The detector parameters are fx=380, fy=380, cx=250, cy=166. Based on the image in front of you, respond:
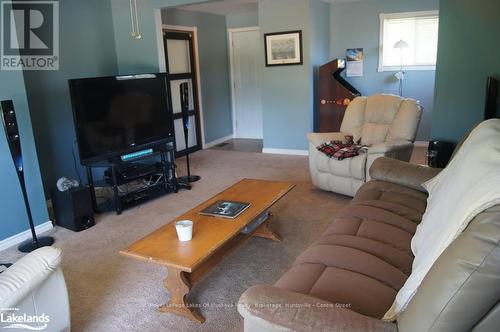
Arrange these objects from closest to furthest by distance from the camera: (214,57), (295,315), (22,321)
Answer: (295,315), (22,321), (214,57)

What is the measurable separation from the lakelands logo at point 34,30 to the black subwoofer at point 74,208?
48.5 inches

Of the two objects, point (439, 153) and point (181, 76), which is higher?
point (181, 76)

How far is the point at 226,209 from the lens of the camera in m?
2.57

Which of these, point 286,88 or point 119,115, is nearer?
point 119,115

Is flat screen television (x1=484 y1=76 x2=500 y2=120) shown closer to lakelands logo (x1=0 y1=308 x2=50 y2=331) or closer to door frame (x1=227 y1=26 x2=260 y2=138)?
lakelands logo (x1=0 y1=308 x2=50 y2=331)

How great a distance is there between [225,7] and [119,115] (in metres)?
2.90

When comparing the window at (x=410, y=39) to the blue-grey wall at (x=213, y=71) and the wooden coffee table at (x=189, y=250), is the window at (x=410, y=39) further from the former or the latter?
the wooden coffee table at (x=189, y=250)

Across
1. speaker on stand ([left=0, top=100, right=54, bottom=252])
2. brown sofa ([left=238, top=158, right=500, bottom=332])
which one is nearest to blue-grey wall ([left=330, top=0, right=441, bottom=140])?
brown sofa ([left=238, top=158, right=500, bottom=332])

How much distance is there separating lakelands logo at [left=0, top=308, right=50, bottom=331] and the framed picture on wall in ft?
15.2

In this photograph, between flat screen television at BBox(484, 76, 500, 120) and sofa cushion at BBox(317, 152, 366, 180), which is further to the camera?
sofa cushion at BBox(317, 152, 366, 180)

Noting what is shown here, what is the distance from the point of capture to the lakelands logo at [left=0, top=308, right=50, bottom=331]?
1.54 metres

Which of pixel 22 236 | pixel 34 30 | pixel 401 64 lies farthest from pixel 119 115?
pixel 401 64

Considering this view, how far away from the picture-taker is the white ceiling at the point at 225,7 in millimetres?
5406

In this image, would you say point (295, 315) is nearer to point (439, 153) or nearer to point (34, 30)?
point (439, 153)
